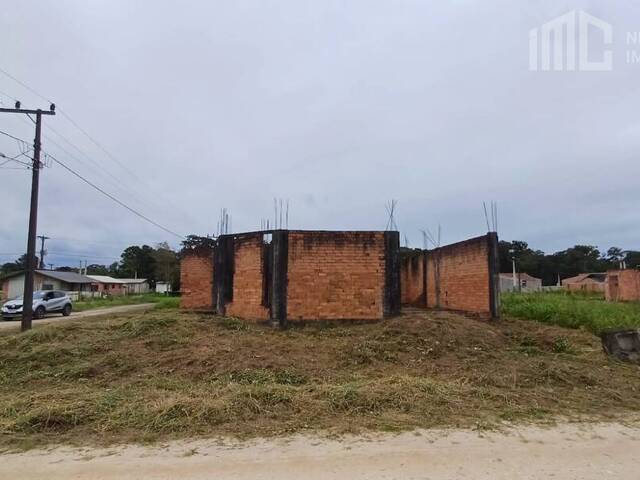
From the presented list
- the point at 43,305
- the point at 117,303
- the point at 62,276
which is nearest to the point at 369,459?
the point at 43,305

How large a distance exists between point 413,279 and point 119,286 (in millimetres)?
58806

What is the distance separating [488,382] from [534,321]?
7.56m

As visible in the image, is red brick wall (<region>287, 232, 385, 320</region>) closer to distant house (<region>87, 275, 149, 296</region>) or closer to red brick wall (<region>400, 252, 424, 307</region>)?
red brick wall (<region>400, 252, 424, 307</region>)

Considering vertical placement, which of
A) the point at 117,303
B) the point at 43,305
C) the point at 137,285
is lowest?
the point at 117,303

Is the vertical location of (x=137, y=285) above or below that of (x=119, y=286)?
above

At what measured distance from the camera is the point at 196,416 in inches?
193

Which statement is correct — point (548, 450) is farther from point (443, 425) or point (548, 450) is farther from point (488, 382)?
point (488, 382)

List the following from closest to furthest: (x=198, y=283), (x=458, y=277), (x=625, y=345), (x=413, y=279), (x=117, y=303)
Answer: (x=625, y=345) → (x=458, y=277) → (x=198, y=283) → (x=413, y=279) → (x=117, y=303)

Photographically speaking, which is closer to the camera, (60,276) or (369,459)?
(369,459)

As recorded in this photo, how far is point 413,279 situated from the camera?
63.6 feet

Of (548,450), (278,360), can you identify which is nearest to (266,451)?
(548,450)

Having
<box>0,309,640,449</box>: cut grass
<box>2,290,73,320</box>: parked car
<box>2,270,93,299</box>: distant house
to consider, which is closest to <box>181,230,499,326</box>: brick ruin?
<box>0,309,640,449</box>: cut grass

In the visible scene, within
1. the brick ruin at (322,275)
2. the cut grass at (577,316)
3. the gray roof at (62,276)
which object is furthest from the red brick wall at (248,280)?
the gray roof at (62,276)

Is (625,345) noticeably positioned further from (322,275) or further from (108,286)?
(108,286)
